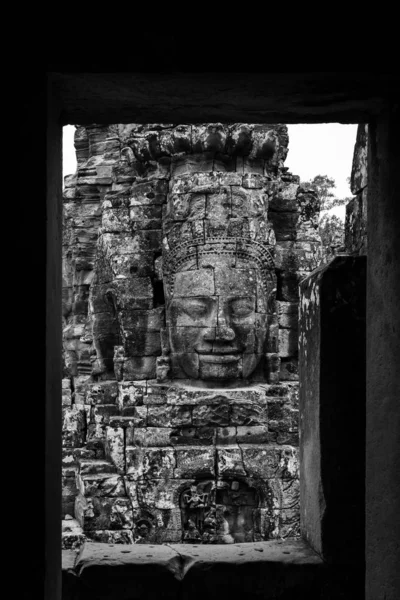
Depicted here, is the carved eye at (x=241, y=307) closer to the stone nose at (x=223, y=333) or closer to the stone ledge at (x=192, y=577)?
the stone nose at (x=223, y=333)

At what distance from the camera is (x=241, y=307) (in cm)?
1113

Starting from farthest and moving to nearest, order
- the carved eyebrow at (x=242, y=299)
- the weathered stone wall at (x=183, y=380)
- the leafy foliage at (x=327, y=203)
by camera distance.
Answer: the leafy foliage at (x=327, y=203), the carved eyebrow at (x=242, y=299), the weathered stone wall at (x=183, y=380)

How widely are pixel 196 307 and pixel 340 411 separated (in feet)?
27.1

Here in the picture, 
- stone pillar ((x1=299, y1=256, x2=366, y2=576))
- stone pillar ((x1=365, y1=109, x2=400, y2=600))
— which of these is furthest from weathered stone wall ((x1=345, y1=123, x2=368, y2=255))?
stone pillar ((x1=365, y1=109, x2=400, y2=600))

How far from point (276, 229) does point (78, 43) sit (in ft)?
35.7

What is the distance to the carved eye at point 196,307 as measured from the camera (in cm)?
1101

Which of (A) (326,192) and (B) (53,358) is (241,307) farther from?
(A) (326,192)

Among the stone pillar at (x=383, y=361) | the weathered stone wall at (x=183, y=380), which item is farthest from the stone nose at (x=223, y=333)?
the stone pillar at (x=383, y=361)

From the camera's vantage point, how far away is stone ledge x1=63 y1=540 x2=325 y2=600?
9.08 ft

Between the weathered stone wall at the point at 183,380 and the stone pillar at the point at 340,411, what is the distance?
24.6 ft

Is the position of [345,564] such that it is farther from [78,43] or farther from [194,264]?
[194,264]

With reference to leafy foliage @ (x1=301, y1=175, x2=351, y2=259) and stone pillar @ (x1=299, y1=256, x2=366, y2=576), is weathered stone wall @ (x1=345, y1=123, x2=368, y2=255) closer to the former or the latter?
stone pillar @ (x1=299, y1=256, x2=366, y2=576)

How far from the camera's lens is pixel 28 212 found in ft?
6.29

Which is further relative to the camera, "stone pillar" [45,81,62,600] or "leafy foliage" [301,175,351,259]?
"leafy foliage" [301,175,351,259]
